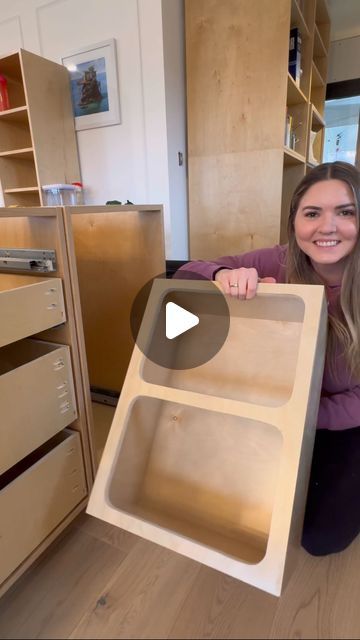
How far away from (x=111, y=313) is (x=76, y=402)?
1.73 feet

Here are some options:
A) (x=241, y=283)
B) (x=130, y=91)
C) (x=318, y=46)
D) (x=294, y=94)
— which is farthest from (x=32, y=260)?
(x=318, y=46)

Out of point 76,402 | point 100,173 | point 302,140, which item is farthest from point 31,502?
point 302,140

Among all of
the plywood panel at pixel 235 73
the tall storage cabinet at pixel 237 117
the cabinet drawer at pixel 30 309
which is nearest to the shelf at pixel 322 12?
the tall storage cabinet at pixel 237 117

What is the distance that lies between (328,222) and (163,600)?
816mm

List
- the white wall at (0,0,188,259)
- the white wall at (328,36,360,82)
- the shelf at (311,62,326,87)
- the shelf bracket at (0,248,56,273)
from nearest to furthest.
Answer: the shelf bracket at (0,248,56,273), the white wall at (0,0,188,259), the shelf at (311,62,326,87), the white wall at (328,36,360,82)

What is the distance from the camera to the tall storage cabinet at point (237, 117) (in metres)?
1.49

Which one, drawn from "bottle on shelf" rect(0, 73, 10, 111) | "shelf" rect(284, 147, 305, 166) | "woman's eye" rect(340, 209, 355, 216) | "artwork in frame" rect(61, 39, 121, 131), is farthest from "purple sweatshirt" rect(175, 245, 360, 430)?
"bottle on shelf" rect(0, 73, 10, 111)

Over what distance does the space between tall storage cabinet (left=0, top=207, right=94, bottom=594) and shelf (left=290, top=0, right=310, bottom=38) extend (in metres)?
1.72

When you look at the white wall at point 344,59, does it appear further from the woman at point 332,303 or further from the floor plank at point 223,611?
the floor plank at point 223,611

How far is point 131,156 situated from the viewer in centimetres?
176

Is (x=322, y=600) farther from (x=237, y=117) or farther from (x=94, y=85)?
(x=94, y=85)

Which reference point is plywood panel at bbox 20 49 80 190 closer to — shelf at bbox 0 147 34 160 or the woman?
shelf at bbox 0 147 34 160

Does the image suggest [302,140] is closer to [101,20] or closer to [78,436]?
[101,20]

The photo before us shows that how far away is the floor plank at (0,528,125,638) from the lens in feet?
2.11
